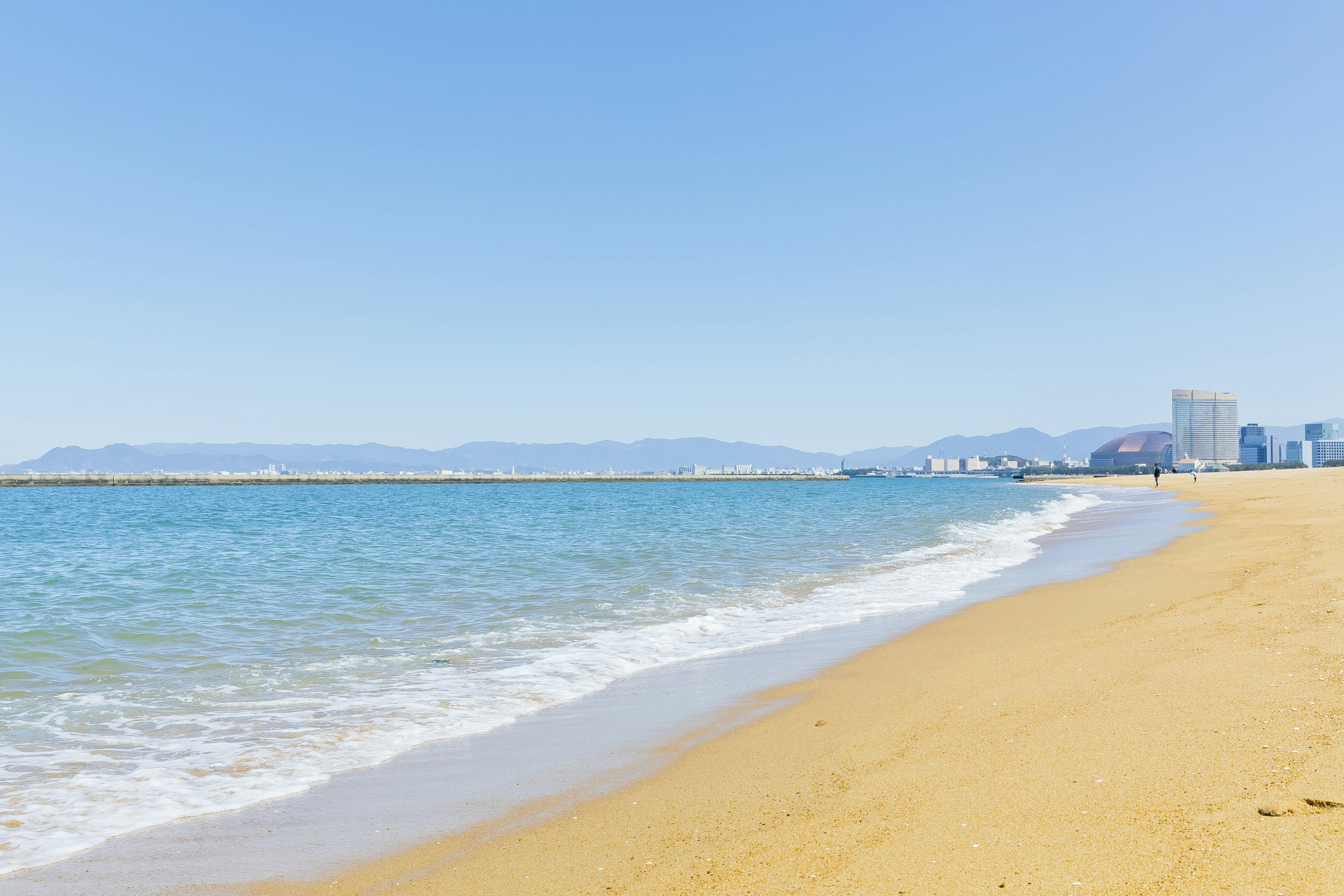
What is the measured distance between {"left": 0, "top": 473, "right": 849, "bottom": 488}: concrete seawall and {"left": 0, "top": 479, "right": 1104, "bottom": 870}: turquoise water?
96.0 m

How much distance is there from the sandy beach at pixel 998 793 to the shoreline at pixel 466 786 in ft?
0.88

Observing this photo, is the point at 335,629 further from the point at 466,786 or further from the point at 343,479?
the point at 343,479

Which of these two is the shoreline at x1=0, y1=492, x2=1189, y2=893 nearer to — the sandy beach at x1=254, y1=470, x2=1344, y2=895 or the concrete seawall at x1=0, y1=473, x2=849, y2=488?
the sandy beach at x1=254, y1=470, x2=1344, y2=895

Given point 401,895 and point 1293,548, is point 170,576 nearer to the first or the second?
point 401,895

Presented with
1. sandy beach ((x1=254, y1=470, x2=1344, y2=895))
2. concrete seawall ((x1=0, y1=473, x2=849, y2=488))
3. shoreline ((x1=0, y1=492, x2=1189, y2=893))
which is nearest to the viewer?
sandy beach ((x1=254, y1=470, x2=1344, y2=895))

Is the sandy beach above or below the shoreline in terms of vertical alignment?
above

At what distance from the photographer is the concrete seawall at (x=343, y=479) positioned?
103 meters

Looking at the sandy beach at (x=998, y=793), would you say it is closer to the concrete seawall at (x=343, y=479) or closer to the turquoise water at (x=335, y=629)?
the turquoise water at (x=335, y=629)

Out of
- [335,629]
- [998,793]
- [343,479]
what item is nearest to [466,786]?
[998,793]

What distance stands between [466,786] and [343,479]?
13408 centimetres

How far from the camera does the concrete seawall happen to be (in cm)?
10338

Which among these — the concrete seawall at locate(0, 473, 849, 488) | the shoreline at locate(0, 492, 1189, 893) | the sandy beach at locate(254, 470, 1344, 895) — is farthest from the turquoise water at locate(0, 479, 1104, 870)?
the concrete seawall at locate(0, 473, 849, 488)

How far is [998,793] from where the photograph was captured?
11.9 ft

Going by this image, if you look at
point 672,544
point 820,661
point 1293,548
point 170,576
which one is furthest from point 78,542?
point 1293,548
